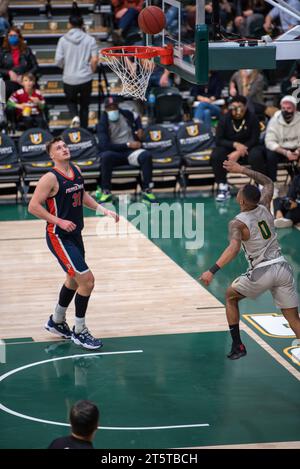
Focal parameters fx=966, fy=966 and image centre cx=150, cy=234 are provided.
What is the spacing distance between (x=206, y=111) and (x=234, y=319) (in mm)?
10201

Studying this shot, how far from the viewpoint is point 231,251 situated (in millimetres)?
8375

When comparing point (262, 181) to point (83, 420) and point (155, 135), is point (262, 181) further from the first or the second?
point (155, 135)

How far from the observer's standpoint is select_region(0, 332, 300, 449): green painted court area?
7.69 meters

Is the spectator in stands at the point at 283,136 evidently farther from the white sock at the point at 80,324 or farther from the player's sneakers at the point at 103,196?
the white sock at the point at 80,324

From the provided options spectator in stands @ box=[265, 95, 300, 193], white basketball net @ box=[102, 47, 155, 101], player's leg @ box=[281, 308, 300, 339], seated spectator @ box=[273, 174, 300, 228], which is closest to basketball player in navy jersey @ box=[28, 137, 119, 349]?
player's leg @ box=[281, 308, 300, 339]

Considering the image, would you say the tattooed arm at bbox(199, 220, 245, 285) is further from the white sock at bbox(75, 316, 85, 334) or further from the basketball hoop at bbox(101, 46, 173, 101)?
the basketball hoop at bbox(101, 46, 173, 101)

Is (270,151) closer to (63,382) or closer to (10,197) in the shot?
(10,197)

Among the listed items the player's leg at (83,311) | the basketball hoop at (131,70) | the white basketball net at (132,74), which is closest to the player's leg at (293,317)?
the player's leg at (83,311)

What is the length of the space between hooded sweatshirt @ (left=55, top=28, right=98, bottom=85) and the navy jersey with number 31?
8.90 metres

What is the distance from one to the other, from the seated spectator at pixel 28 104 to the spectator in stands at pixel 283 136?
418 cm

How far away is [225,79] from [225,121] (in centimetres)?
465

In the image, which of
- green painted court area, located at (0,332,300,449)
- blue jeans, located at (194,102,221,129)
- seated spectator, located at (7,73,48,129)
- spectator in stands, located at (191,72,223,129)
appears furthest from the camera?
spectator in stands, located at (191,72,223,129)
